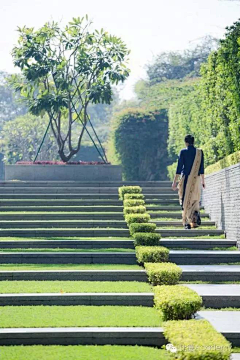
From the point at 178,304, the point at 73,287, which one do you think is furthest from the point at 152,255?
the point at 178,304

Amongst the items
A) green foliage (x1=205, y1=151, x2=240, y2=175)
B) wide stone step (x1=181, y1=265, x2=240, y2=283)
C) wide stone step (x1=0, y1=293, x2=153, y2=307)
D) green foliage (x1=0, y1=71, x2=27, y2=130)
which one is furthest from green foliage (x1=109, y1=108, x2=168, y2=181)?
green foliage (x1=0, y1=71, x2=27, y2=130)

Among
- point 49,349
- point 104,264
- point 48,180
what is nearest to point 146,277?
point 104,264

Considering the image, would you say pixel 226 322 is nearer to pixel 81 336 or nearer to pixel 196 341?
pixel 81 336

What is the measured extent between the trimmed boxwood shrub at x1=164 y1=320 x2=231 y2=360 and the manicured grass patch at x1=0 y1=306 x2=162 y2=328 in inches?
38.2

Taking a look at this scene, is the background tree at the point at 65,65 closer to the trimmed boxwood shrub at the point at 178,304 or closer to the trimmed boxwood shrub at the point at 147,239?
the trimmed boxwood shrub at the point at 147,239

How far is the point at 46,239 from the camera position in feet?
56.5

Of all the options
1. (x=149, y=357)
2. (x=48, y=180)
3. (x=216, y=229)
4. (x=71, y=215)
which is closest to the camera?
(x=149, y=357)

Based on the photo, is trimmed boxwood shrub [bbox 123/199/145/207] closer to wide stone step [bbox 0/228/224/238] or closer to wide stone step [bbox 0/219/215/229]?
wide stone step [bbox 0/219/215/229]

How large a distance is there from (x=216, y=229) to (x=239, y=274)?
5337 mm

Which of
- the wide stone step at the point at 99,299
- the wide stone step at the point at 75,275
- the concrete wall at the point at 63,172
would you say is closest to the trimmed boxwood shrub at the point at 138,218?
the wide stone step at the point at 75,275

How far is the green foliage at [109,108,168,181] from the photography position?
41812mm

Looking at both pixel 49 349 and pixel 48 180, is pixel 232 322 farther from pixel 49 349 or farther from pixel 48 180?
pixel 48 180

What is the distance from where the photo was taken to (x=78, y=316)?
10.0 m

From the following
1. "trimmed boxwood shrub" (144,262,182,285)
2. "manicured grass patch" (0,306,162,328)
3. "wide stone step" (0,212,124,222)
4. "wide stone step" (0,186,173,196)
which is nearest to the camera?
"manicured grass patch" (0,306,162,328)
